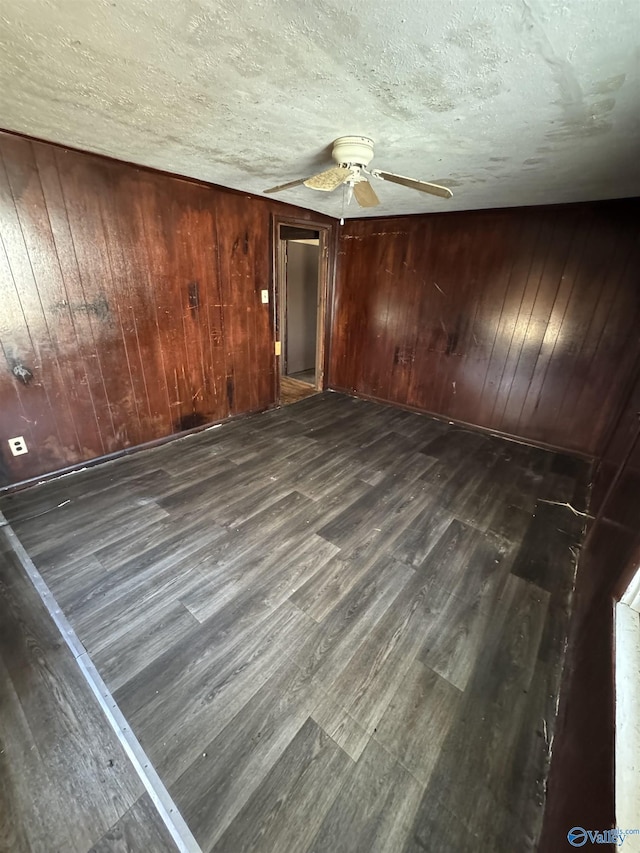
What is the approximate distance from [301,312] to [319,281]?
43.7 inches

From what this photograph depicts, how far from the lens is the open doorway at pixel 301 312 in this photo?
4.52m

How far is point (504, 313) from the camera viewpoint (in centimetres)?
331

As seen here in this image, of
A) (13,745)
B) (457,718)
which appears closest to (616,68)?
(457,718)

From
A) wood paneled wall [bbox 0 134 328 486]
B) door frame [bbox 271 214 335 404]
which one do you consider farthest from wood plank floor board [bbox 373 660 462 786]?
door frame [bbox 271 214 335 404]

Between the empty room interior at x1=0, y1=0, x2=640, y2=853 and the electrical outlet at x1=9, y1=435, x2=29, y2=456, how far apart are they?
22 millimetres

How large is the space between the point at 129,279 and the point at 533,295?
3520mm

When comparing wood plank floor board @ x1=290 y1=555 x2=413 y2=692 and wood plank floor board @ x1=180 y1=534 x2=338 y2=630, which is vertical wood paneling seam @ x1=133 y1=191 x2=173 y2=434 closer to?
wood plank floor board @ x1=180 y1=534 x2=338 y2=630


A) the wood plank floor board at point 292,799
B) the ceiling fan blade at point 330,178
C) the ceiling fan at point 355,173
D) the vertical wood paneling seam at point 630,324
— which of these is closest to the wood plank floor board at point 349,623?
the wood plank floor board at point 292,799

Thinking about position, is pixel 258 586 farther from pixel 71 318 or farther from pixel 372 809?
pixel 71 318

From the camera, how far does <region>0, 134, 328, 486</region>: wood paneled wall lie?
2.15m

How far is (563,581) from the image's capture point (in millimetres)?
1841

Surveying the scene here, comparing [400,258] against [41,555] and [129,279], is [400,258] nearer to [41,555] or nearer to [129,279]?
[129,279]

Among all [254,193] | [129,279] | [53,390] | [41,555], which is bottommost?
[41,555]

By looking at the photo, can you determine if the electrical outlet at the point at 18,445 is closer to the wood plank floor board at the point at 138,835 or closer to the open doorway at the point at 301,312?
the wood plank floor board at the point at 138,835
